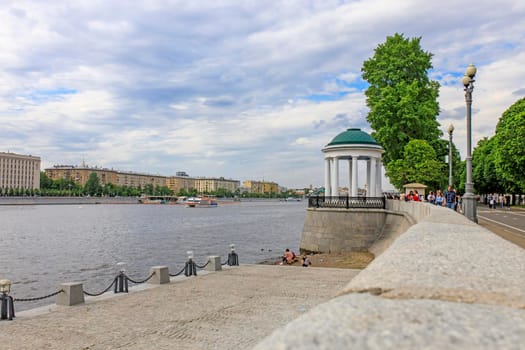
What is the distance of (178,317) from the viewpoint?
10711mm

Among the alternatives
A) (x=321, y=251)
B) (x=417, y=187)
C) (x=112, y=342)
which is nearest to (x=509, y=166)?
(x=417, y=187)

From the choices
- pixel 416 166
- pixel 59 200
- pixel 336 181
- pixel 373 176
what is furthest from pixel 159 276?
pixel 59 200

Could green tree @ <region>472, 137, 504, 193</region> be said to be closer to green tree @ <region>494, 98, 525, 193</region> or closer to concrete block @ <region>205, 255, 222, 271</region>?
green tree @ <region>494, 98, 525, 193</region>

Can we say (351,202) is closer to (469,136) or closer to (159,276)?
(469,136)

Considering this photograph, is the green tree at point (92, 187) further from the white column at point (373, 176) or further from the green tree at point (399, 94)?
the white column at point (373, 176)

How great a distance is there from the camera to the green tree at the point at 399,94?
3544 cm

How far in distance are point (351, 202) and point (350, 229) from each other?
180cm

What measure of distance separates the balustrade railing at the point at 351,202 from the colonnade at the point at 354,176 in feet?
4.38

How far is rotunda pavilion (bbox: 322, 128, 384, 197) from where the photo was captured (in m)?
30.4

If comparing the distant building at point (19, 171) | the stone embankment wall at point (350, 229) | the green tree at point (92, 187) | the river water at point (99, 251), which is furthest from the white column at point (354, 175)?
the green tree at point (92, 187)

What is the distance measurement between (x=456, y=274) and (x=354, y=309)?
1234 mm

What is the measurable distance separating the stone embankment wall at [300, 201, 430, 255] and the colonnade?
2.53 meters

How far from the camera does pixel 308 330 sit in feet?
6.12

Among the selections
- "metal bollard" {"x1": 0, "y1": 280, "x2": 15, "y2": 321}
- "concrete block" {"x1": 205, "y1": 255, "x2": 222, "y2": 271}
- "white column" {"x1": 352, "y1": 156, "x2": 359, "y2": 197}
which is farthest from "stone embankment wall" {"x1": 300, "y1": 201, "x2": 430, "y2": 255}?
"metal bollard" {"x1": 0, "y1": 280, "x2": 15, "y2": 321}
